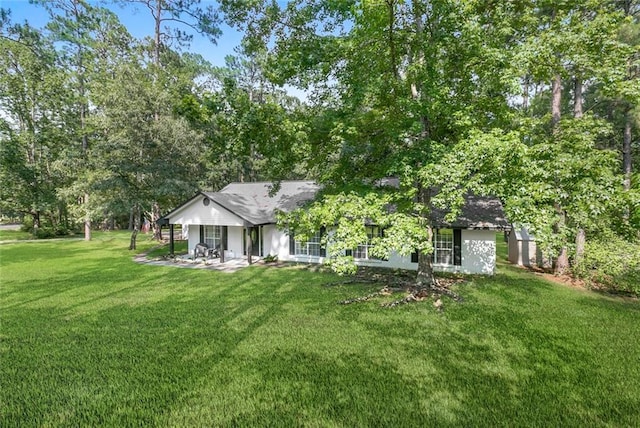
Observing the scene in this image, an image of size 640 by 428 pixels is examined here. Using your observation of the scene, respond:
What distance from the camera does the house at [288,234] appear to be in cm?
1265

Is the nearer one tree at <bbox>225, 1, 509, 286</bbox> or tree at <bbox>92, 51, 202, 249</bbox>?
tree at <bbox>225, 1, 509, 286</bbox>

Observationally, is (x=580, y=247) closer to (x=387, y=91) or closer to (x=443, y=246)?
(x=443, y=246)

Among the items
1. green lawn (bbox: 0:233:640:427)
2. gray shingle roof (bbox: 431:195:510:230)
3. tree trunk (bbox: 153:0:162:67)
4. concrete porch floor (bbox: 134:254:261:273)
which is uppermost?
tree trunk (bbox: 153:0:162:67)

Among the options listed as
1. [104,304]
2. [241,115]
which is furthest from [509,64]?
[104,304]

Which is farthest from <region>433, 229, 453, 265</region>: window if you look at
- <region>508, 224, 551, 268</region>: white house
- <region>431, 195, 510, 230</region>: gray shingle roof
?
<region>508, 224, 551, 268</region>: white house

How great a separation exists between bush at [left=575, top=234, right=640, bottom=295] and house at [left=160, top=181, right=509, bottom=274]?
2.73m

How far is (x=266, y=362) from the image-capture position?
539 centimetres

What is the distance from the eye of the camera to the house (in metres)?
12.6

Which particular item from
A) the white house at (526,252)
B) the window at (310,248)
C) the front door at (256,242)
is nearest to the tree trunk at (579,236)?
the white house at (526,252)

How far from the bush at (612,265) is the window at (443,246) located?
4.27 meters

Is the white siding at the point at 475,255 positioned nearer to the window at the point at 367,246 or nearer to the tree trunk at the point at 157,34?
the window at the point at 367,246

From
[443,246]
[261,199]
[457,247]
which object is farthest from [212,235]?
[457,247]

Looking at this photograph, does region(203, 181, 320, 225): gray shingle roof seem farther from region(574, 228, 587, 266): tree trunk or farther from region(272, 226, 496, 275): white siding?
region(574, 228, 587, 266): tree trunk

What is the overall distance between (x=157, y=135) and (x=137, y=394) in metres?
17.0
